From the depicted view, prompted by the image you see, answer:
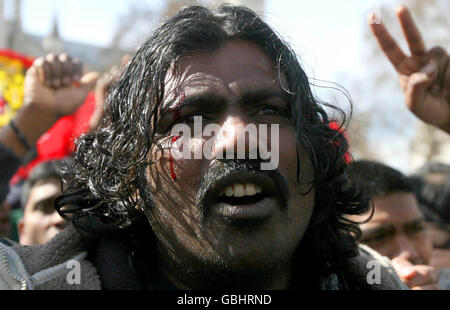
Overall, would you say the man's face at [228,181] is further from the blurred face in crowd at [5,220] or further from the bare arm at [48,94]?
the blurred face in crowd at [5,220]

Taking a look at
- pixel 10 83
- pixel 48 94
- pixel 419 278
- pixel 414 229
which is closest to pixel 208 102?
pixel 419 278

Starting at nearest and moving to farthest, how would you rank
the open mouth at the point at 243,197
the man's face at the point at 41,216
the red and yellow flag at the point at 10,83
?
1. the open mouth at the point at 243,197
2. the man's face at the point at 41,216
3. the red and yellow flag at the point at 10,83

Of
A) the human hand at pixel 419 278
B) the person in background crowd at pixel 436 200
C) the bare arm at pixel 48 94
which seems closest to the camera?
the human hand at pixel 419 278

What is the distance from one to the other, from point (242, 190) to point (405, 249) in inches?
63.7

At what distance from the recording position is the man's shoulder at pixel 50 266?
1.63 metres

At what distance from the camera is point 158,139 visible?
5.67ft

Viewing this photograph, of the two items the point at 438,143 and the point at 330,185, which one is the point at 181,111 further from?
the point at 438,143

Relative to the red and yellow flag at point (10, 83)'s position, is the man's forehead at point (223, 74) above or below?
below

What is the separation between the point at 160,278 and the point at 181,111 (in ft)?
1.93

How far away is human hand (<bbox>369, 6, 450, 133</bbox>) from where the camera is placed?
2543 mm

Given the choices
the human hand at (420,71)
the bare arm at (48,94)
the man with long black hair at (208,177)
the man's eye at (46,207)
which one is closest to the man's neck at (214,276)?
the man with long black hair at (208,177)

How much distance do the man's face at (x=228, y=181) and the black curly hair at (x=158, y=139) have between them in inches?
1.7

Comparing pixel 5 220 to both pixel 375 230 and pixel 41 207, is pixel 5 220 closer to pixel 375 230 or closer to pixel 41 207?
pixel 41 207

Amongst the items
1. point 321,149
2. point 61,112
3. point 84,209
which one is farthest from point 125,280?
point 61,112
